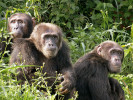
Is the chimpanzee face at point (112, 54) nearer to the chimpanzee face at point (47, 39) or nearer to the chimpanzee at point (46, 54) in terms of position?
the chimpanzee at point (46, 54)

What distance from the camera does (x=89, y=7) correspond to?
10.5 meters

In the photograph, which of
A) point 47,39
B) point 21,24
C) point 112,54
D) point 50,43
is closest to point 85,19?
point 21,24

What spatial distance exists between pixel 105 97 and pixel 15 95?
258cm

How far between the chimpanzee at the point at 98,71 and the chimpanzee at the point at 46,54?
55 centimetres

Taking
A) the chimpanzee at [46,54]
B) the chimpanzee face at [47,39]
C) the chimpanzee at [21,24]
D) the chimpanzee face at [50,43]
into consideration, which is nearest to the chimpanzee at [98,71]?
the chimpanzee at [46,54]

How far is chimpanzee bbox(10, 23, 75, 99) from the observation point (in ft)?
20.7

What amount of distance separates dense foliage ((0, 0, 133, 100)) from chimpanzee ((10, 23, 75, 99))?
1.55 m

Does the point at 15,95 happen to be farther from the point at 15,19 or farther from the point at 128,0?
the point at 128,0

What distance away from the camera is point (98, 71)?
276 inches

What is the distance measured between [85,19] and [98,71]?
3457mm

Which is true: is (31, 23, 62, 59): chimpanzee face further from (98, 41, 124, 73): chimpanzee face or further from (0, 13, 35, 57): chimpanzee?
(0, 13, 35, 57): chimpanzee

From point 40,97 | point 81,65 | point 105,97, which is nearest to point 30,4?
point 81,65

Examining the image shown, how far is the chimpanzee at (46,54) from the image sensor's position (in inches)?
248

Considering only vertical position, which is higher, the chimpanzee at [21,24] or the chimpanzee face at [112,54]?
the chimpanzee at [21,24]
